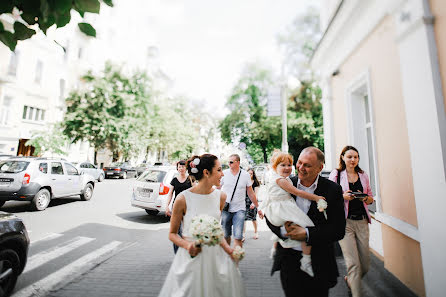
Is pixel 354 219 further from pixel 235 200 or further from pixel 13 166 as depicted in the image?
pixel 13 166

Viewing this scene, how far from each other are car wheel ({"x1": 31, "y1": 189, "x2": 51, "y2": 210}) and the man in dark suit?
956 cm

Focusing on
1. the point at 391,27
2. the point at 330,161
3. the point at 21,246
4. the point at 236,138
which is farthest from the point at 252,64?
the point at 21,246

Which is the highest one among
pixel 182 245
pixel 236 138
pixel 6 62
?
pixel 6 62

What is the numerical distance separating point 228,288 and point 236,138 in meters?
31.4

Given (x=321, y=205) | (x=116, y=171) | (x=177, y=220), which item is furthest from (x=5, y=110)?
(x=321, y=205)

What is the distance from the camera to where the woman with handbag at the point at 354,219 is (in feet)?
10.3

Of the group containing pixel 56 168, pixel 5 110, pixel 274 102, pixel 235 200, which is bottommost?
pixel 235 200

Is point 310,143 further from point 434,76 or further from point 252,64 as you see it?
point 434,76

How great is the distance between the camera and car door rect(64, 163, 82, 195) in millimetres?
10228

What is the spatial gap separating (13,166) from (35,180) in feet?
2.92

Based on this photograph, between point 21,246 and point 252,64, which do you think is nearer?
point 21,246

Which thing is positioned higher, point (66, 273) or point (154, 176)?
point (154, 176)

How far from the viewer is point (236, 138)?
110 ft

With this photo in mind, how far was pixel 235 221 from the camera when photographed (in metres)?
4.41
